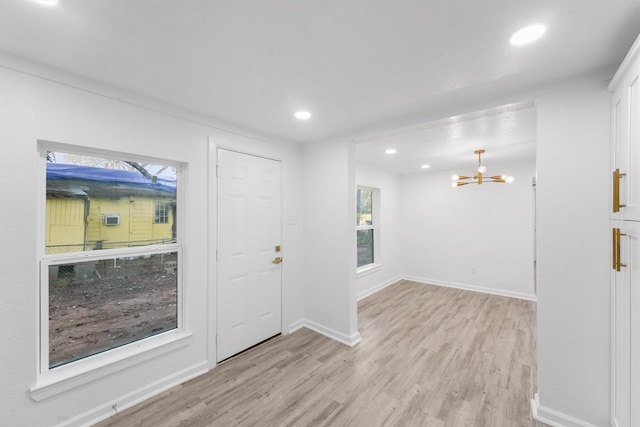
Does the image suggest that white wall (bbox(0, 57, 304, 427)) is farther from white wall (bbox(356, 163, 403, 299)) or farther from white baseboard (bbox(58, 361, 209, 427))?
white wall (bbox(356, 163, 403, 299))

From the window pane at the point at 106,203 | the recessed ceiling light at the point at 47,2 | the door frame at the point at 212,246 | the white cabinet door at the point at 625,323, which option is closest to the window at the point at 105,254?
the window pane at the point at 106,203

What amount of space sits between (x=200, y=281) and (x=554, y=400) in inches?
116

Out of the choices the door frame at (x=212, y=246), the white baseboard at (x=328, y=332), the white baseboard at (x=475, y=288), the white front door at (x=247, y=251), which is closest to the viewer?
the door frame at (x=212, y=246)

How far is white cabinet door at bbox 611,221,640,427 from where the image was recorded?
1273 millimetres

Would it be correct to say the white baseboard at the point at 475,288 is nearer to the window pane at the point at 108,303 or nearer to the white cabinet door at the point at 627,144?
the white cabinet door at the point at 627,144

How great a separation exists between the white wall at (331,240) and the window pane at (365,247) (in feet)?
6.05

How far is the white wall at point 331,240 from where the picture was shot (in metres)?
3.04

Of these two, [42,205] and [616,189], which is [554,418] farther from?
[42,205]

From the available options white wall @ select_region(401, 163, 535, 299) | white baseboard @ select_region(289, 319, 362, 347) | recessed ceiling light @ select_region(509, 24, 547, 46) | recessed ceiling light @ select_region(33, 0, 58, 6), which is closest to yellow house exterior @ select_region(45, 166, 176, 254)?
recessed ceiling light @ select_region(33, 0, 58, 6)

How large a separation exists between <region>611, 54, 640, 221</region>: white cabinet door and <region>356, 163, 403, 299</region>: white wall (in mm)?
3338

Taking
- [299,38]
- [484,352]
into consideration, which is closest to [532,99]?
[299,38]

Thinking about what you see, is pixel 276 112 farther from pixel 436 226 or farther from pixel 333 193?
pixel 436 226

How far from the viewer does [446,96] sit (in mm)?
2096

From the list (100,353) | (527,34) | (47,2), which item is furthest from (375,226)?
(47,2)
